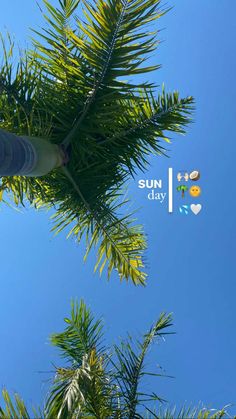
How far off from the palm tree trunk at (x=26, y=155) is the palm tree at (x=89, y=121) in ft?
0.05

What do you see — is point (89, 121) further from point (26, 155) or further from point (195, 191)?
point (195, 191)

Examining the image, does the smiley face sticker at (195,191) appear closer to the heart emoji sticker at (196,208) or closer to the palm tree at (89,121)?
the heart emoji sticker at (196,208)

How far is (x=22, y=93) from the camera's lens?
7.49 m

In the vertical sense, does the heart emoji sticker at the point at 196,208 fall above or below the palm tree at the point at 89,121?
above

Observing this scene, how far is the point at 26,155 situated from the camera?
602 cm

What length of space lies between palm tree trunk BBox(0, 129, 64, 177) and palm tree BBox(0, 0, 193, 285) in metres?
0.02

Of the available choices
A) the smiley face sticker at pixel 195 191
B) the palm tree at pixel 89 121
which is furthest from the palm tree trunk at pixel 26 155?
the smiley face sticker at pixel 195 191

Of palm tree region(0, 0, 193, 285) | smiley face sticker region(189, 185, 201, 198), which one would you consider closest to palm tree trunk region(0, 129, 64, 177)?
palm tree region(0, 0, 193, 285)

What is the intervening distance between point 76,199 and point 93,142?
3.27 feet

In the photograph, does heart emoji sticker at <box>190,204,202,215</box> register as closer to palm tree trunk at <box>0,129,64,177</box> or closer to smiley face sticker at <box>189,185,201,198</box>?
smiley face sticker at <box>189,185,201,198</box>

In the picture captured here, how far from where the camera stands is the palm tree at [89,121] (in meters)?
6.77

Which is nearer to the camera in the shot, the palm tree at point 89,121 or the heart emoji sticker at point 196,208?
the palm tree at point 89,121

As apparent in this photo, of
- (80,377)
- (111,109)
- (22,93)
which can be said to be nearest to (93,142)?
(111,109)

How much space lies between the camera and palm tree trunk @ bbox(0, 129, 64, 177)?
18.4 ft
